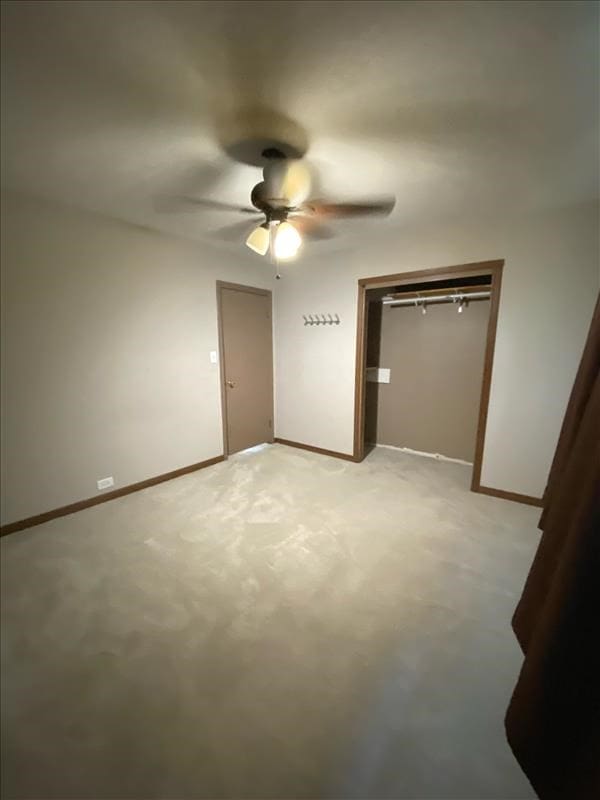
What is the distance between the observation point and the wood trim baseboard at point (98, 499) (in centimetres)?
213

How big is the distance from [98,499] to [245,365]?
1.91 m

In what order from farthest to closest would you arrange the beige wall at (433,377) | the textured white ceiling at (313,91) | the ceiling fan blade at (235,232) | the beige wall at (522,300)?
the beige wall at (433,377) → the ceiling fan blade at (235,232) → the beige wall at (522,300) → the textured white ceiling at (313,91)

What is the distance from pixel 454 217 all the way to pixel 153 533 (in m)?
3.25

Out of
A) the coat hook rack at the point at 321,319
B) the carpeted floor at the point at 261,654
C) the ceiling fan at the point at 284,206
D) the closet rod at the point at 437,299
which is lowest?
the carpeted floor at the point at 261,654

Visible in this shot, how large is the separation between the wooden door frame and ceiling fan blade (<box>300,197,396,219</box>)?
83cm

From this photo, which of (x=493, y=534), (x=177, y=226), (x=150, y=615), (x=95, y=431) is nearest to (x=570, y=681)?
(x=150, y=615)

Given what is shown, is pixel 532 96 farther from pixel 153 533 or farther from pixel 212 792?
pixel 153 533

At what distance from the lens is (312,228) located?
8.35 ft

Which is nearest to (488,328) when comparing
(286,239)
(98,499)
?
(286,239)

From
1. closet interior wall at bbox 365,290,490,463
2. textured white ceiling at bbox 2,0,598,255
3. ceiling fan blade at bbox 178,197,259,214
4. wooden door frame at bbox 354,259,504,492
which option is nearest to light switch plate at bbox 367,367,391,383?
closet interior wall at bbox 365,290,490,463

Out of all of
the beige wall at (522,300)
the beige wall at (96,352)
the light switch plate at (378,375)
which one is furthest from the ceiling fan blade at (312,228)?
the light switch plate at (378,375)

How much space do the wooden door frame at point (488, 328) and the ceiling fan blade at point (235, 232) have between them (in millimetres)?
1193

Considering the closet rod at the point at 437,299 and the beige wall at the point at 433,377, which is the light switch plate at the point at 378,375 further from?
the closet rod at the point at 437,299

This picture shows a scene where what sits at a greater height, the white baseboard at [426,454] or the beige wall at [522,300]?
the beige wall at [522,300]
